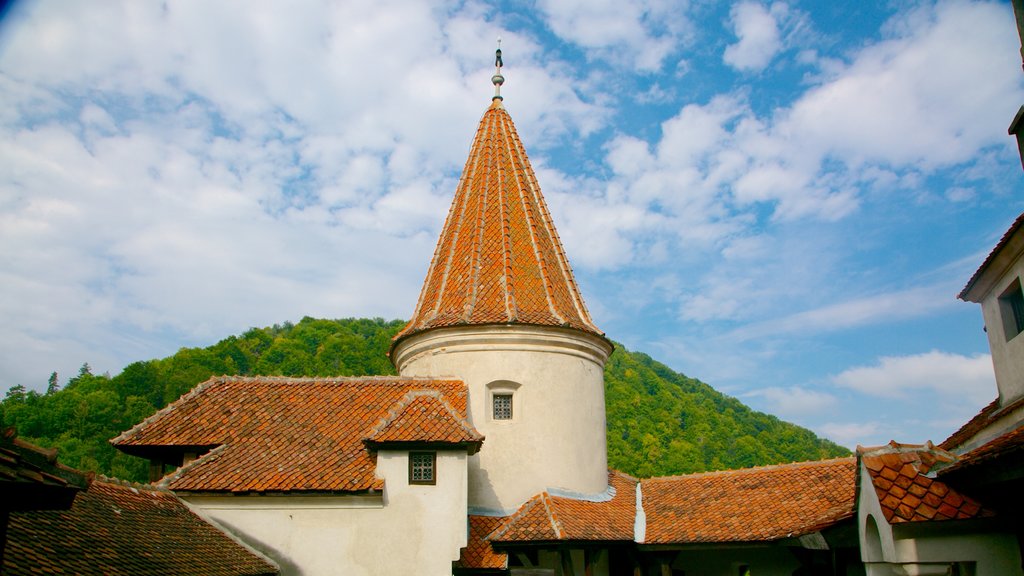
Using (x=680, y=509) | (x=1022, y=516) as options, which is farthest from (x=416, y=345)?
(x=1022, y=516)

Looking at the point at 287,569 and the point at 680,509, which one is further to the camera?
the point at 680,509

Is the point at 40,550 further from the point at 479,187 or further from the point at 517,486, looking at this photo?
the point at 479,187

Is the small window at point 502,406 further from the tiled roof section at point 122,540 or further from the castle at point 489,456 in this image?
the tiled roof section at point 122,540

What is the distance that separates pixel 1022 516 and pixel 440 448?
9.16 m

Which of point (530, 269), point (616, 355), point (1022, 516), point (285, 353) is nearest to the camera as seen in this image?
point (1022, 516)

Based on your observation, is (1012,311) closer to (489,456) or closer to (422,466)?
(422,466)

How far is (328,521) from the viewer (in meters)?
14.0

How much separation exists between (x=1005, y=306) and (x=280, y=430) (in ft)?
41.4

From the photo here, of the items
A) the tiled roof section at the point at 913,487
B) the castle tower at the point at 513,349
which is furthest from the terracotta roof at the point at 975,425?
the castle tower at the point at 513,349

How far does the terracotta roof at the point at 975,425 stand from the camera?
34.4 feet

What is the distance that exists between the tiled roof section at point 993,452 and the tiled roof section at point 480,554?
327 inches

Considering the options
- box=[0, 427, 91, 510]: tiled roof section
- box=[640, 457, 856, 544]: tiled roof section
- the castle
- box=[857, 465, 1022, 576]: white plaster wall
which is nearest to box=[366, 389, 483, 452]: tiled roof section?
the castle

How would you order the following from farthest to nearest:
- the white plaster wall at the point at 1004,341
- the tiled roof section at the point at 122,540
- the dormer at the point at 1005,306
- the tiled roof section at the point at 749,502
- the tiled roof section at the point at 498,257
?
the tiled roof section at the point at 498,257, the tiled roof section at the point at 749,502, the white plaster wall at the point at 1004,341, the dormer at the point at 1005,306, the tiled roof section at the point at 122,540

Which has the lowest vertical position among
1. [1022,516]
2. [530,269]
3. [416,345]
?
[1022,516]
